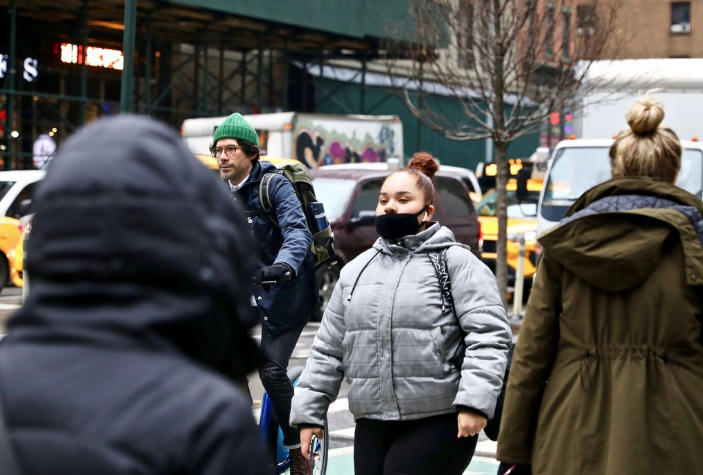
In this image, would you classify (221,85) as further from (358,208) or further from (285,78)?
(358,208)

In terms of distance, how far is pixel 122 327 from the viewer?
1.40 m

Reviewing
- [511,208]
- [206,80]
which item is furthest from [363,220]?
[206,80]

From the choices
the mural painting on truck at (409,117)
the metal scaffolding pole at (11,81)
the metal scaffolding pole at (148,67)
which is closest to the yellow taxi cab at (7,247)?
the metal scaffolding pole at (11,81)

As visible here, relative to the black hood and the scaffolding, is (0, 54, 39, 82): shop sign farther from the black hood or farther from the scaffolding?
the black hood

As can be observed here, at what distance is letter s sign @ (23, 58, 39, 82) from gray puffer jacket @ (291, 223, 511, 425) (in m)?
26.2

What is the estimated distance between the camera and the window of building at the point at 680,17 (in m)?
54.8

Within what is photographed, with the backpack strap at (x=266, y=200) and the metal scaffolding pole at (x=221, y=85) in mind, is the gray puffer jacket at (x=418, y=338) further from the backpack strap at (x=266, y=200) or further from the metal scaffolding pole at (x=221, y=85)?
the metal scaffolding pole at (x=221, y=85)

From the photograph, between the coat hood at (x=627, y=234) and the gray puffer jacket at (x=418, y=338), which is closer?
the coat hood at (x=627, y=234)

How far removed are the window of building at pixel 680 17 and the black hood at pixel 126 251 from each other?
56242 millimetres

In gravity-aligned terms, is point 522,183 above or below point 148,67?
below

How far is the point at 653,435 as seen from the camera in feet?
11.4

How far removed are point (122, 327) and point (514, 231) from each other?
16915 millimetres

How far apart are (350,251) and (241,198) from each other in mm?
9177

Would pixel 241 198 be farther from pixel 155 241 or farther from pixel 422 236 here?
pixel 155 241
